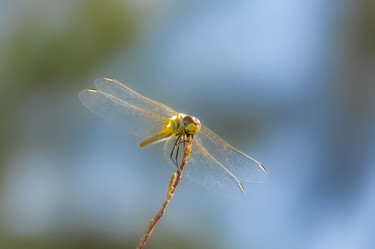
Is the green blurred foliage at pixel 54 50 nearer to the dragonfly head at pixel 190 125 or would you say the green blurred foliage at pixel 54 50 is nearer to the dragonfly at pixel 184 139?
the dragonfly at pixel 184 139

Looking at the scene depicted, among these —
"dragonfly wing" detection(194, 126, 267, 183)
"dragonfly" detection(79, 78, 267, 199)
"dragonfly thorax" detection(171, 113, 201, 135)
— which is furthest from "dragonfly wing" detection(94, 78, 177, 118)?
"dragonfly wing" detection(194, 126, 267, 183)

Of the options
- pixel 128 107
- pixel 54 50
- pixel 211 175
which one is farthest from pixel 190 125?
pixel 54 50

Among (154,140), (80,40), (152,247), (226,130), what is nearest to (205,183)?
(154,140)

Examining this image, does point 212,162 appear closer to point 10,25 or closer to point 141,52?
point 141,52

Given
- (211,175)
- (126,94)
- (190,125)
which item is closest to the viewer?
(190,125)

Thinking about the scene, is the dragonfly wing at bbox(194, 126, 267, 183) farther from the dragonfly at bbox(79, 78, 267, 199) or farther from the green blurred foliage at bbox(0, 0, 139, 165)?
the green blurred foliage at bbox(0, 0, 139, 165)

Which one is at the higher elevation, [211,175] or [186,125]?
[186,125]

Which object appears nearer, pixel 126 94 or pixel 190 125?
pixel 190 125

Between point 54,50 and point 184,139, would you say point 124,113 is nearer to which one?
point 184,139
